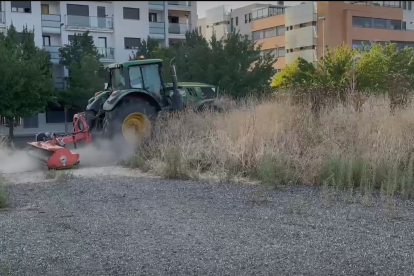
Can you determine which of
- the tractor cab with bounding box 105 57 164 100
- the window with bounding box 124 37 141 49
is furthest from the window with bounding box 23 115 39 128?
the tractor cab with bounding box 105 57 164 100

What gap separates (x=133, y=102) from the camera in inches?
509

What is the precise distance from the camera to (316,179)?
29.3ft

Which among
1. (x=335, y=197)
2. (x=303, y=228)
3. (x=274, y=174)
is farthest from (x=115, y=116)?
(x=303, y=228)

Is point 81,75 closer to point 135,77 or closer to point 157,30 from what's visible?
point 157,30

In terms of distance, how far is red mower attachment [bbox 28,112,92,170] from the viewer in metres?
11.1

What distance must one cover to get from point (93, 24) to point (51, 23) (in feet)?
10.8

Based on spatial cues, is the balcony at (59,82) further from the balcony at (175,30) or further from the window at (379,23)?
the window at (379,23)

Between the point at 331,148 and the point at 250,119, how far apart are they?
6.38ft

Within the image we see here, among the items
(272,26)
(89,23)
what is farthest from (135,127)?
(272,26)

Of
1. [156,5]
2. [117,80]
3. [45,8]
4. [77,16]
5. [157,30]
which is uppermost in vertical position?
[156,5]

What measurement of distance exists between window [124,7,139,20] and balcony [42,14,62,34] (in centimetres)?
587

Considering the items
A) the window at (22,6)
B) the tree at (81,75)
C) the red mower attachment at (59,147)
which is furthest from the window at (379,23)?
the window at (22,6)

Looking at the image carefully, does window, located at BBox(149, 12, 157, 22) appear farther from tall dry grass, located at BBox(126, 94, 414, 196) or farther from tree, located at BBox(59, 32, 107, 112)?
tall dry grass, located at BBox(126, 94, 414, 196)

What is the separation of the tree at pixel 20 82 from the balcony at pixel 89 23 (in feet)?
30.2
